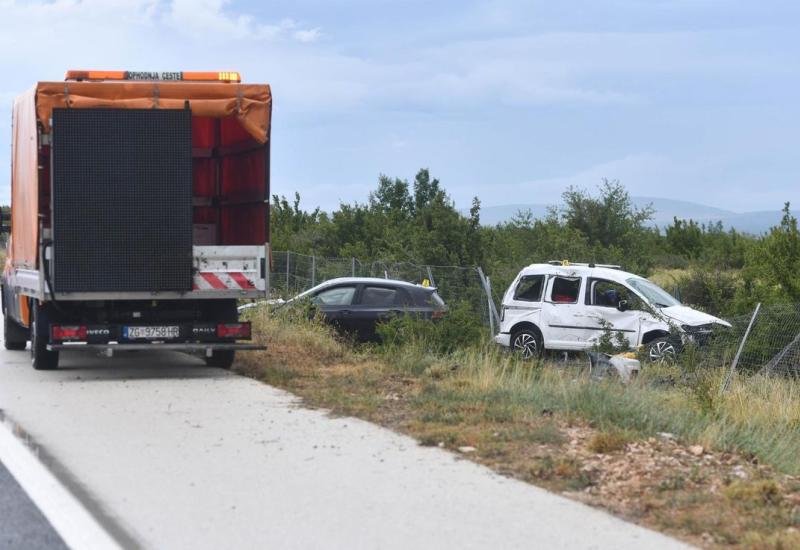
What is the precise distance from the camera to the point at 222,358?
15258mm

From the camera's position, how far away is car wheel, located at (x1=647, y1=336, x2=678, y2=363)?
56.0ft

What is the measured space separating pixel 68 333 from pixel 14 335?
4458 mm

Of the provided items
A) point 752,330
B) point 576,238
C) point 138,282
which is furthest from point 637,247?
point 138,282

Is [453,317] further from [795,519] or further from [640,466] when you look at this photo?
[795,519]

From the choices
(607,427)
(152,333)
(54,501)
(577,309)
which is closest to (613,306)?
(577,309)

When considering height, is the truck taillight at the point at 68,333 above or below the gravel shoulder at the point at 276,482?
above

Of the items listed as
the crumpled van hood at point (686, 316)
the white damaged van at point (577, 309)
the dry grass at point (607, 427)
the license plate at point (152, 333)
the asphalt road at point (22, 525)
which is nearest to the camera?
the asphalt road at point (22, 525)

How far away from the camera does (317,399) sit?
1198 cm

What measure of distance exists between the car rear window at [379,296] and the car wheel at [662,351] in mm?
4585

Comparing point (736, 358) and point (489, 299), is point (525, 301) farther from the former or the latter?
point (736, 358)

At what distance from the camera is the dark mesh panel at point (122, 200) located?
545 inches

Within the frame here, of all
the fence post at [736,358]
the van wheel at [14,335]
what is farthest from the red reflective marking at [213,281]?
the fence post at [736,358]

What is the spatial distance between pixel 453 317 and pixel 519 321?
5517mm

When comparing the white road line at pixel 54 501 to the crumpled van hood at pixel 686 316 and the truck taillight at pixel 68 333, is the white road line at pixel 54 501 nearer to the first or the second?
the truck taillight at pixel 68 333
